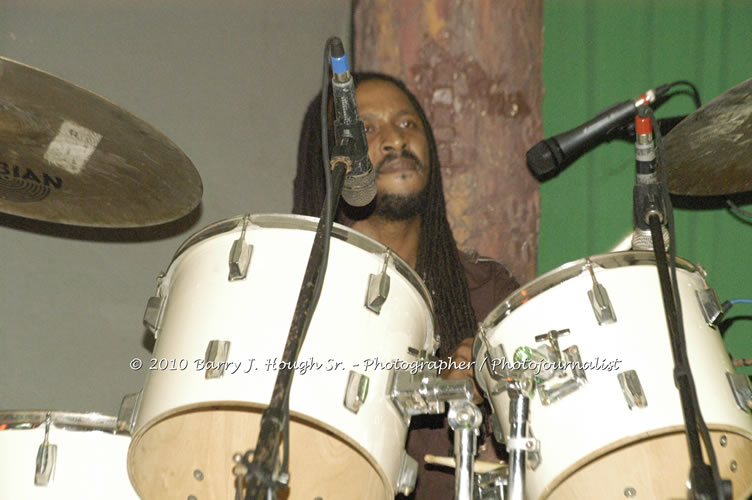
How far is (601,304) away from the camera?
5.01ft

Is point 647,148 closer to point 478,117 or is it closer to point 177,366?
point 177,366

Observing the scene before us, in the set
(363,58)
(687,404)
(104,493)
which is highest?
(363,58)

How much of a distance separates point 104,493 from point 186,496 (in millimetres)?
174

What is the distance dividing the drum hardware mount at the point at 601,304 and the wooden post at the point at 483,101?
1.18 metres

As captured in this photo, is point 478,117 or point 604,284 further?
point 478,117

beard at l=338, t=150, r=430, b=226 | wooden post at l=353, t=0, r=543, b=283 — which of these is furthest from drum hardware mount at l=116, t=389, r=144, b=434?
wooden post at l=353, t=0, r=543, b=283

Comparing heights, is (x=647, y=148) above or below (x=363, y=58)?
below

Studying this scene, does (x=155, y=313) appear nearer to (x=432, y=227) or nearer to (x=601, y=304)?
(x=601, y=304)

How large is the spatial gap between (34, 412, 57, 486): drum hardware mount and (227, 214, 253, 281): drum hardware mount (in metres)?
0.52

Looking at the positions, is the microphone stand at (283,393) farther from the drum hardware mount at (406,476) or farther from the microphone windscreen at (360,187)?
the drum hardware mount at (406,476)

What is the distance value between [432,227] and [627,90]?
2.62 ft

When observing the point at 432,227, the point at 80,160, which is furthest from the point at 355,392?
the point at 432,227

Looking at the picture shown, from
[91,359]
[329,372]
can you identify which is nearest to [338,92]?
[329,372]

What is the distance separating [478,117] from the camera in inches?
106
